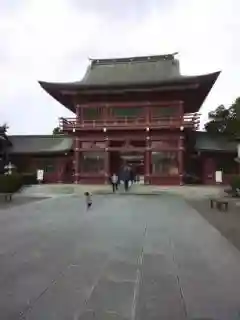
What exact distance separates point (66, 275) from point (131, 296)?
126 centimetres

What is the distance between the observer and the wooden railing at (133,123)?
33275 millimetres

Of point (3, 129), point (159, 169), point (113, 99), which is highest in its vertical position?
point (113, 99)

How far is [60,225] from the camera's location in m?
10.7

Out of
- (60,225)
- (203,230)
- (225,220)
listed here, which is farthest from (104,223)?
(225,220)

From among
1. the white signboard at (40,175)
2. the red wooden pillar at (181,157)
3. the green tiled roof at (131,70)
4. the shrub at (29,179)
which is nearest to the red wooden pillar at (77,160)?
the white signboard at (40,175)

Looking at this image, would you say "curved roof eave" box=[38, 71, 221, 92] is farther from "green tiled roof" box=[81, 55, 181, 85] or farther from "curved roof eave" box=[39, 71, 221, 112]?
"green tiled roof" box=[81, 55, 181, 85]

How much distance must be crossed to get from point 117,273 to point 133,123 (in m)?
28.9

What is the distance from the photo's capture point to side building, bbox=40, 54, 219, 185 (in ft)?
110

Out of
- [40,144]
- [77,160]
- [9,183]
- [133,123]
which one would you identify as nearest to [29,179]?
[77,160]

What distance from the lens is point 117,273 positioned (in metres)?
5.68

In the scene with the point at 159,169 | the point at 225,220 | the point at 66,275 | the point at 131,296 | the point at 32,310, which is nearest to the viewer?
the point at 32,310

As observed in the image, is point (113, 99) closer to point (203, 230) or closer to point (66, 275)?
point (203, 230)

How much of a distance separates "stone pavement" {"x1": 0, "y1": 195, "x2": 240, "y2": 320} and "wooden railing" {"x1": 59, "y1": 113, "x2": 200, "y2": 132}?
23.4 m

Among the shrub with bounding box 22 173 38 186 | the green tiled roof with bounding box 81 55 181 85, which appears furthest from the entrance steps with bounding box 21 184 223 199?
the green tiled roof with bounding box 81 55 181 85
